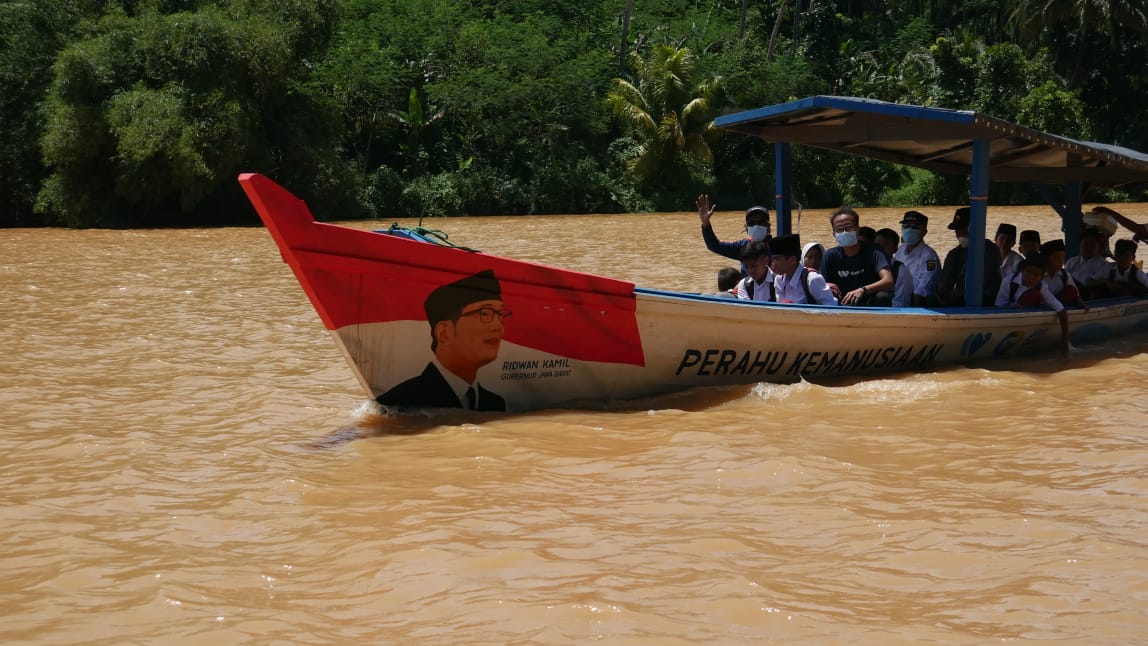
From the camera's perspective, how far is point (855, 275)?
27.5ft

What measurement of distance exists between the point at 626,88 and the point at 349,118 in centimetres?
845

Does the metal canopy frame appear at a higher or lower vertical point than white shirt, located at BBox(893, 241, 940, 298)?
higher

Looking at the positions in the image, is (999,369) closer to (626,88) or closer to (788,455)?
(788,455)

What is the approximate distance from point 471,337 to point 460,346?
0.28ft

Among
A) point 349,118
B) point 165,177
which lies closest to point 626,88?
point 349,118

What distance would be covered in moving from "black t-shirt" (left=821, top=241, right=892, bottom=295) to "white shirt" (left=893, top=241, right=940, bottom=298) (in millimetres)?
365

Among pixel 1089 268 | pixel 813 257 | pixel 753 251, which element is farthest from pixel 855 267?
pixel 1089 268

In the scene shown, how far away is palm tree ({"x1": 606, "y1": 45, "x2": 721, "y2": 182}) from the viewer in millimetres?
33188

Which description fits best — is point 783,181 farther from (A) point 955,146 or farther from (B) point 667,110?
(B) point 667,110

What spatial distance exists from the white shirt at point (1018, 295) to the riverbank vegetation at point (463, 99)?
837 inches

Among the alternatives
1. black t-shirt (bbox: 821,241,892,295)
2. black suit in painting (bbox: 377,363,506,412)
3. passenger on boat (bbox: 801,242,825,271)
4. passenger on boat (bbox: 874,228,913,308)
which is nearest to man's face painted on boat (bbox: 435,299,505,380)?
black suit in painting (bbox: 377,363,506,412)

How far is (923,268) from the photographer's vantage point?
872 cm

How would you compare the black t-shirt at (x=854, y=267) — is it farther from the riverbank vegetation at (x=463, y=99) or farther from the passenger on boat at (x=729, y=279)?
the riverbank vegetation at (x=463, y=99)

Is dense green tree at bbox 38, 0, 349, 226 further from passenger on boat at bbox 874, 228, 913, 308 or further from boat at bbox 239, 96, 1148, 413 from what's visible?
passenger on boat at bbox 874, 228, 913, 308
